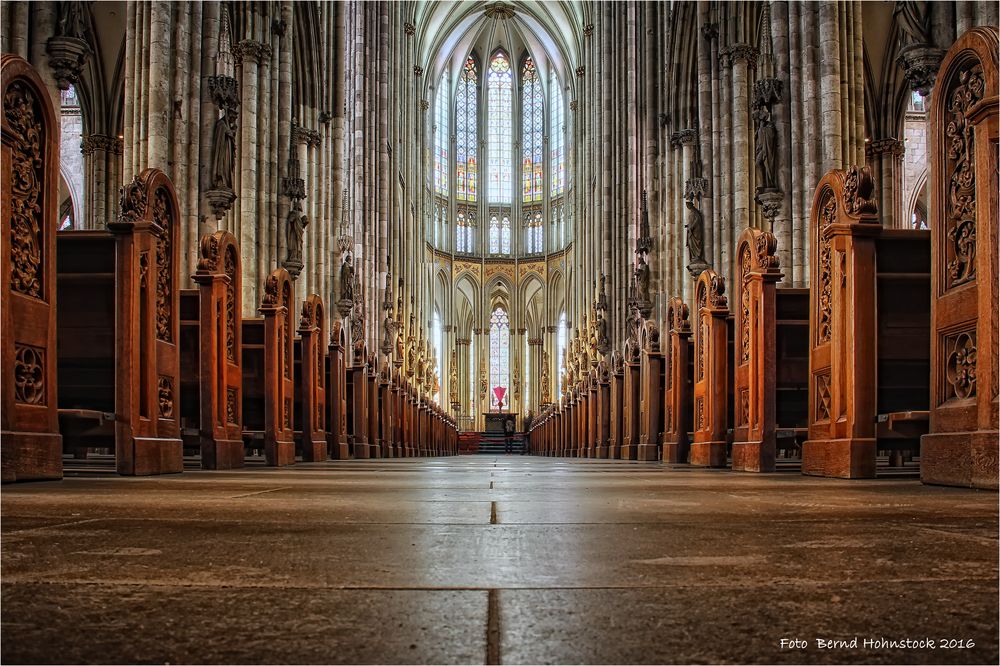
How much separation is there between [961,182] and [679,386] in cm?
637

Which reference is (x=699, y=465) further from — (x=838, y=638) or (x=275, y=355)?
(x=838, y=638)

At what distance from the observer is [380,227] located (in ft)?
104

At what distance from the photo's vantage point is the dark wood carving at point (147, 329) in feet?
19.3

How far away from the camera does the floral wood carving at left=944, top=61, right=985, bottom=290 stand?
179 inches

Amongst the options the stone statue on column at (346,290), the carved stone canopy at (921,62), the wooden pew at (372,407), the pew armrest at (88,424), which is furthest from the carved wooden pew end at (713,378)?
the stone statue on column at (346,290)

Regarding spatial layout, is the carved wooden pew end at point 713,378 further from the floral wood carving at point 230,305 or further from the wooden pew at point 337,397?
the wooden pew at point 337,397

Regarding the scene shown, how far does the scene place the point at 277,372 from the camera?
948cm

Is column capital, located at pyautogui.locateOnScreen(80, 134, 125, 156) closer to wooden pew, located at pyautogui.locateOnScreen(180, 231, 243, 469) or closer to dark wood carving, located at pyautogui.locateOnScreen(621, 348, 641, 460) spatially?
dark wood carving, located at pyautogui.locateOnScreen(621, 348, 641, 460)

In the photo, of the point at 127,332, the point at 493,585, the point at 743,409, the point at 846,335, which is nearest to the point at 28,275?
the point at 127,332

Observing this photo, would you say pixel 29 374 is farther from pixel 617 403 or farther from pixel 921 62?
pixel 617 403

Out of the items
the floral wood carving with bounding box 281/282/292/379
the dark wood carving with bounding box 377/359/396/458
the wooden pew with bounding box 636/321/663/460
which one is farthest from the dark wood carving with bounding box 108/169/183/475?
the dark wood carving with bounding box 377/359/396/458

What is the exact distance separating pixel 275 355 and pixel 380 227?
2253 centimetres

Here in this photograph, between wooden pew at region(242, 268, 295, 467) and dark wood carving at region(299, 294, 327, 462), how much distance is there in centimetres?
59

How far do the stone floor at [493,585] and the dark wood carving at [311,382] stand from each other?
7.95m
